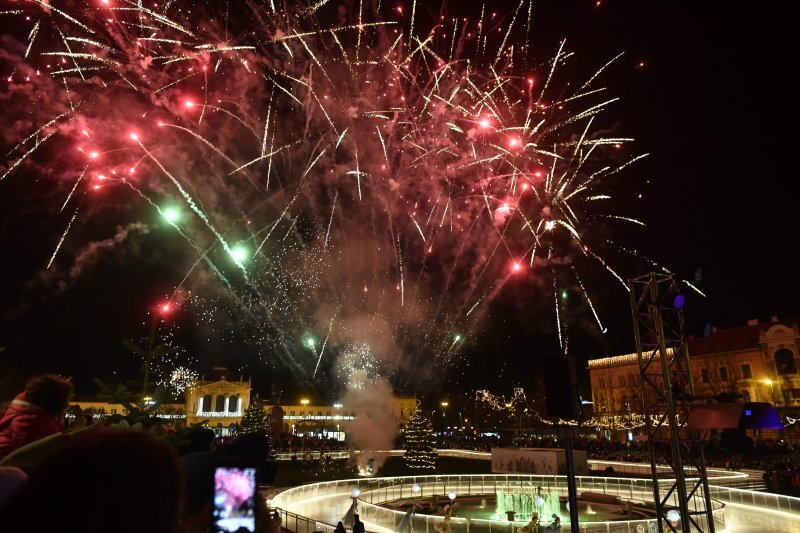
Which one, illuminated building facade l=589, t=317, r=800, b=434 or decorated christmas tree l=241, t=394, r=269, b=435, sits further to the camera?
illuminated building facade l=589, t=317, r=800, b=434

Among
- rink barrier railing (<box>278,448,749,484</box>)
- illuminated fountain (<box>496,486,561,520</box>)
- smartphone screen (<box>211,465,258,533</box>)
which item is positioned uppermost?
smartphone screen (<box>211,465,258,533</box>)

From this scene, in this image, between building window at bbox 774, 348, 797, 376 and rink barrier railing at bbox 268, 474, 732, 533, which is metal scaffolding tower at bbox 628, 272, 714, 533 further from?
building window at bbox 774, 348, 797, 376

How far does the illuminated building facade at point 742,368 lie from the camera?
4919cm

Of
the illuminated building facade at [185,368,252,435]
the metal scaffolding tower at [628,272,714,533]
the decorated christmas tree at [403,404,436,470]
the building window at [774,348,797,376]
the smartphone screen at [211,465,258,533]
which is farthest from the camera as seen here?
the illuminated building facade at [185,368,252,435]

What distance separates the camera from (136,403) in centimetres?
626

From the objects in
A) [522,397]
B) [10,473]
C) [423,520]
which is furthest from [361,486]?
[522,397]

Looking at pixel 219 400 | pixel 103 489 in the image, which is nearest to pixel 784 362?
pixel 103 489

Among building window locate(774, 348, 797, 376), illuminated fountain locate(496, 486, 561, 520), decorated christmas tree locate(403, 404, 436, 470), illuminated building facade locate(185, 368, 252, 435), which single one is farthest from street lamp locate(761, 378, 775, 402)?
illuminated building facade locate(185, 368, 252, 435)

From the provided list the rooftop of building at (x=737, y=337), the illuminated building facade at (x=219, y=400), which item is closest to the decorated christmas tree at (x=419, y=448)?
the rooftop of building at (x=737, y=337)

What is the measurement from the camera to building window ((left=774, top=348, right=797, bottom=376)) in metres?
49.5

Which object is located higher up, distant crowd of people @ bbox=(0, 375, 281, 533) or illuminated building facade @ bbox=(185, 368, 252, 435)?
illuminated building facade @ bbox=(185, 368, 252, 435)

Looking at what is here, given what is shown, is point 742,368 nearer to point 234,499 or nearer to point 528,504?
point 528,504

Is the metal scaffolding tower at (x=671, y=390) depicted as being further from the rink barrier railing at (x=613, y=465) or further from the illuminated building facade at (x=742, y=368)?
the illuminated building facade at (x=742, y=368)

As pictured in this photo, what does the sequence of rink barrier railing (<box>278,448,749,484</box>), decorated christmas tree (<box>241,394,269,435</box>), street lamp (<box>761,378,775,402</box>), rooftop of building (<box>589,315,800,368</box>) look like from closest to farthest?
rink barrier railing (<box>278,448,749,484</box>), decorated christmas tree (<box>241,394,269,435</box>), street lamp (<box>761,378,775,402</box>), rooftop of building (<box>589,315,800,368</box>)
